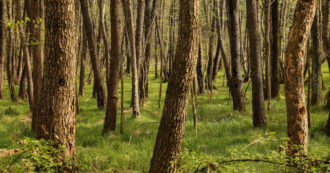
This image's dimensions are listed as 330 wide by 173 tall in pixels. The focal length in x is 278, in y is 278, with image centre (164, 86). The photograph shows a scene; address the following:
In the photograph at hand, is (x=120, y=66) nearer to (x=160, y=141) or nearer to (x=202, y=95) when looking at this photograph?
(x=160, y=141)

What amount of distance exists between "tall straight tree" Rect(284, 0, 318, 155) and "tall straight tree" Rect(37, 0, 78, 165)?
3420 mm

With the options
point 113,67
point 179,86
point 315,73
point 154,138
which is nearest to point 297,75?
point 179,86

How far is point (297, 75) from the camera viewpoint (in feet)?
14.3

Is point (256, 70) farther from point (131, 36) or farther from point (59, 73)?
point (59, 73)

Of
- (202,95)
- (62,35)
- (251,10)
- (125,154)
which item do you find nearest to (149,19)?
(202,95)

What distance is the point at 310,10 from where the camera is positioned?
13.6ft

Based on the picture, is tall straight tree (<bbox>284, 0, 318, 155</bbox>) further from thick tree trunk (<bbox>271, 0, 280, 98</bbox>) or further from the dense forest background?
thick tree trunk (<bbox>271, 0, 280, 98</bbox>)

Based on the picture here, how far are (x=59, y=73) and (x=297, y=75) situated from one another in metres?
3.67

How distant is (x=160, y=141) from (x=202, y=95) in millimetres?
12079

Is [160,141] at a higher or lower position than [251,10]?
lower

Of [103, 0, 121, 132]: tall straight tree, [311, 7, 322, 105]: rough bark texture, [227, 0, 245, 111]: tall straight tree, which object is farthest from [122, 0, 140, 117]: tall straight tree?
[311, 7, 322, 105]: rough bark texture

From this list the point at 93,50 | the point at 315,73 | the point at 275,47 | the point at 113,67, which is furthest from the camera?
the point at 275,47

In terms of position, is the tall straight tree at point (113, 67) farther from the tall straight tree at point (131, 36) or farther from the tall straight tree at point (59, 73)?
the tall straight tree at point (59, 73)

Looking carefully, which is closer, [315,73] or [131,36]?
[131,36]
